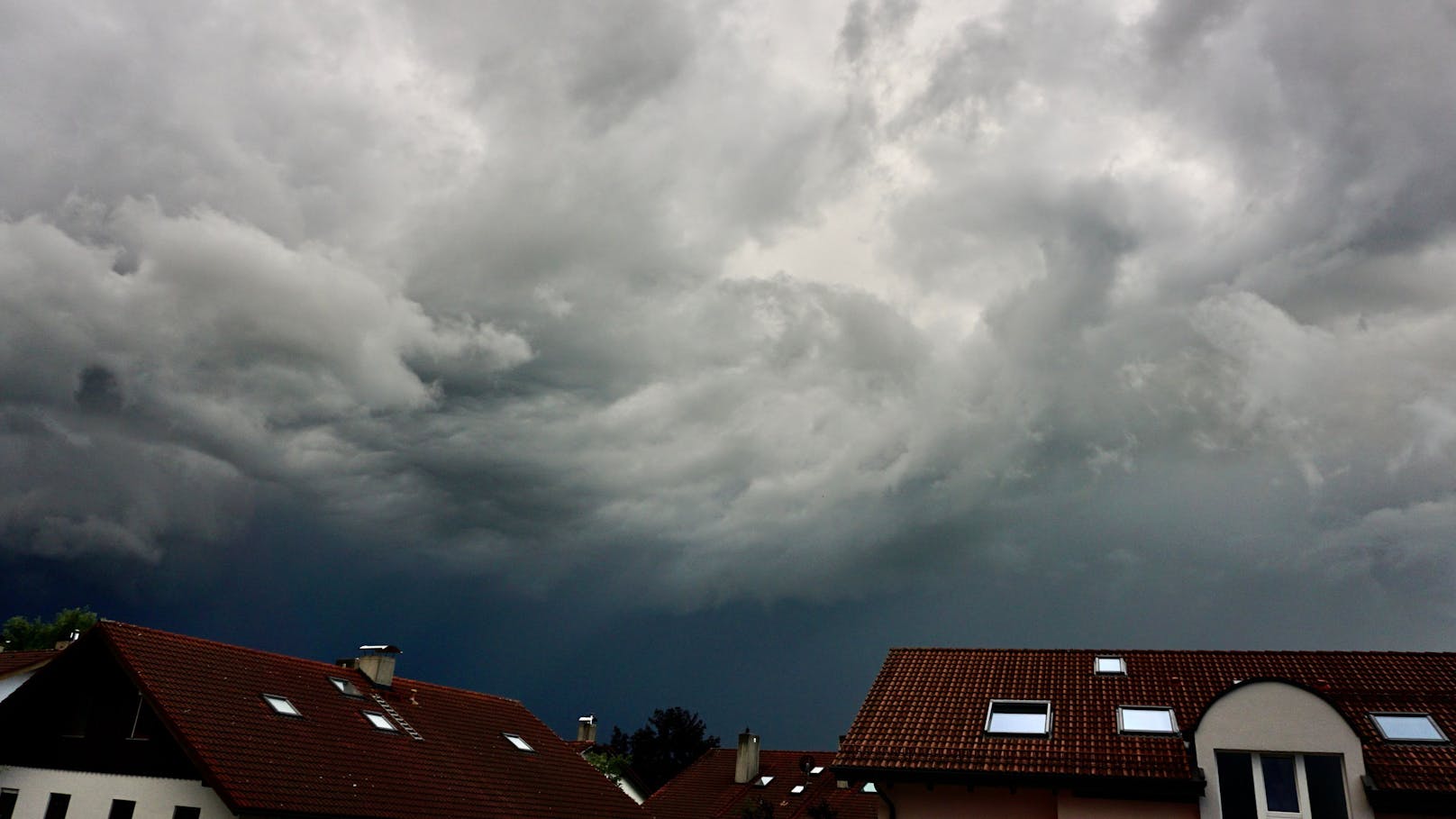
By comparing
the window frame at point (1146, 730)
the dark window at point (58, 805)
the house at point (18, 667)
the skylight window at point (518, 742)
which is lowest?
the dark window at point (58, 805)

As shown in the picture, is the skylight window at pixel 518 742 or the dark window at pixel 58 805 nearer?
the dark window at pixel 58 805

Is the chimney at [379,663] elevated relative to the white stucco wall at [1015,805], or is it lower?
elevated

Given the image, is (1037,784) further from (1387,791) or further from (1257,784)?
(1387,791)

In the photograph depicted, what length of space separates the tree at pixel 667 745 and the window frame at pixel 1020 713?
63.8 m

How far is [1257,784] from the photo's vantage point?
18.6 metres

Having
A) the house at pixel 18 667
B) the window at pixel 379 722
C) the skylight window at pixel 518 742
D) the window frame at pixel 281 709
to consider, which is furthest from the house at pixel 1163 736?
the house at pixel 18 667

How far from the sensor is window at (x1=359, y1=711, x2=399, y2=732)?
91.6ft

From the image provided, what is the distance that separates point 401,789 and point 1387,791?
74.4ft

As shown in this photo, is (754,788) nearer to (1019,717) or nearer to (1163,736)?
(1019,717)

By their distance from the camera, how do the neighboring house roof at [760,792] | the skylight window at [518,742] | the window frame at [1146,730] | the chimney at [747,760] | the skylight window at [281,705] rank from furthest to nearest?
the chimney at [747,760] < the neighboring house roof at [760,792] < the skylight window at [518,742] < the skylight window at [281,705] < the window frame at [1146,730]

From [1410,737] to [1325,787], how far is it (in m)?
2.72

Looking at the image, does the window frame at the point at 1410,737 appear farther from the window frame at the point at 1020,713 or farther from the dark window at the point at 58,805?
the dark window at the point at 58,805

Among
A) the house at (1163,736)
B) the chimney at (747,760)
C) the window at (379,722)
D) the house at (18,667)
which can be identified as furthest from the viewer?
the chimney at (747,760)

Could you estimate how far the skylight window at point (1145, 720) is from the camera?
20.8 metres
